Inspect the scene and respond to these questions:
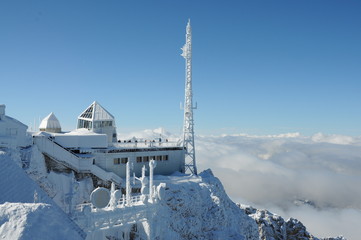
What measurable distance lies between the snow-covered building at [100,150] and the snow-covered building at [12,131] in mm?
1559

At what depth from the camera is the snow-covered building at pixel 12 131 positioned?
34281mm

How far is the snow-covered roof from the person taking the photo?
4812cm

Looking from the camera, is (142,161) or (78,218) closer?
(78,218)

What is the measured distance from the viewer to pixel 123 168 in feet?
142

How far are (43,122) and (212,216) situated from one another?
94.1 ft

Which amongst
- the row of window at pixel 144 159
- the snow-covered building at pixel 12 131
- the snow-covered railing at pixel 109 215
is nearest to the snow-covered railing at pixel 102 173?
the row of window at pixel 144 159

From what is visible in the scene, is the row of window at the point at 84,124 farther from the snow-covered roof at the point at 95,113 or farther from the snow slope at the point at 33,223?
the snow slope at the point at 33,223

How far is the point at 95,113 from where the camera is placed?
1908 inches

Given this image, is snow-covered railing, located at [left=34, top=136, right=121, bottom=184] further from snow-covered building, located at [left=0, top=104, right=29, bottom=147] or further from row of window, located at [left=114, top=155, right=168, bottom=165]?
row of window, located at [left=114, top=155, right=168, bottom=165]

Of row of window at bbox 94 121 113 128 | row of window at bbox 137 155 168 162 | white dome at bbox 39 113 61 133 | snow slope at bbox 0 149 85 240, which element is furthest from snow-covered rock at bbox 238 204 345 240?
snow slope at bbox 0 149 85 240

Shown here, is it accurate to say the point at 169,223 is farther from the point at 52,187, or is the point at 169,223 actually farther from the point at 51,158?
the point at 51,158

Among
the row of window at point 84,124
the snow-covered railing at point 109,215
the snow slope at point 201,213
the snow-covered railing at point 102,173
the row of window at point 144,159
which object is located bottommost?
the snow slope at point 201,213

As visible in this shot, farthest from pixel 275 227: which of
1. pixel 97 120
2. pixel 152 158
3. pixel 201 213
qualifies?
pixel 97 120

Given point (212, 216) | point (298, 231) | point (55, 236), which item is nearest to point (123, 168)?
point (212, 216)
